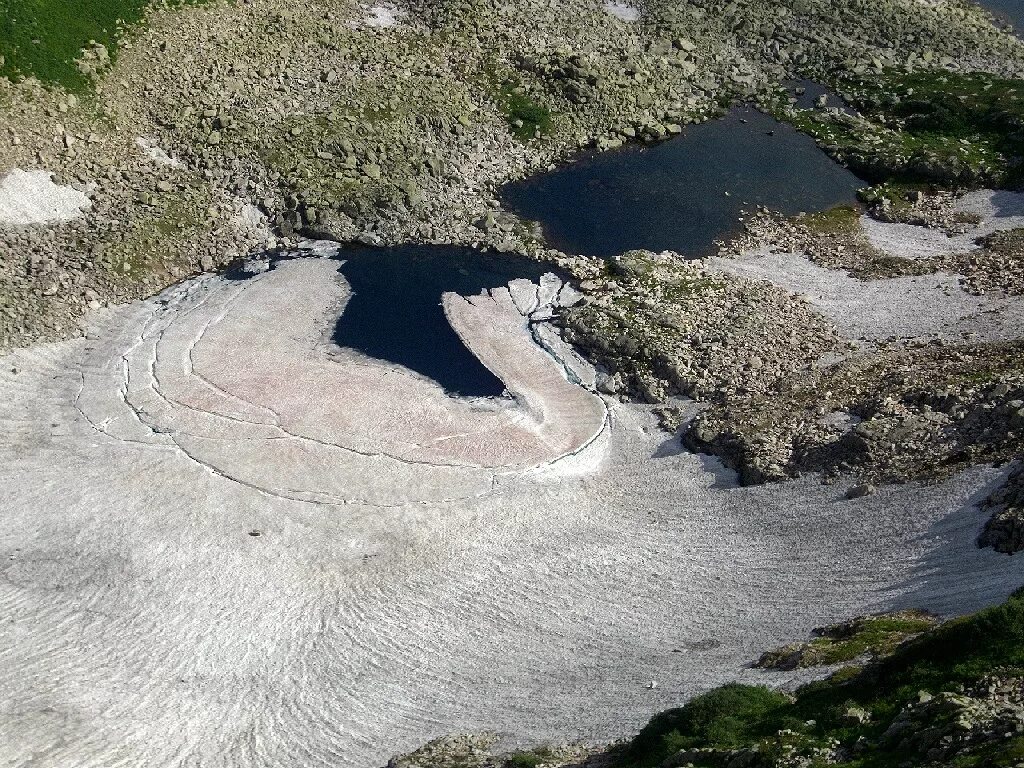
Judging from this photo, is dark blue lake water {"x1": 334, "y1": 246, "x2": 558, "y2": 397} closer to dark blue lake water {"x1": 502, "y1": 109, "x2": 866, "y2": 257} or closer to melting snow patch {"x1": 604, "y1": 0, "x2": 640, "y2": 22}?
dark blue lake water {"x1": 502, "y1": 109, "x2": 866, "y2": 257}

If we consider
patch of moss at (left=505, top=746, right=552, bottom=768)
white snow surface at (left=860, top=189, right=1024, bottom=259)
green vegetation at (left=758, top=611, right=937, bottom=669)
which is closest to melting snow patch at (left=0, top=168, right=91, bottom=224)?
patch of moss at (left=505, top=746, right=552, bottom=768)

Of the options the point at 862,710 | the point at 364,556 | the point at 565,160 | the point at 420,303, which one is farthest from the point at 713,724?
the point at 565,160

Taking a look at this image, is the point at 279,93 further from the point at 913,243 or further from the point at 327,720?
the point at 327,720

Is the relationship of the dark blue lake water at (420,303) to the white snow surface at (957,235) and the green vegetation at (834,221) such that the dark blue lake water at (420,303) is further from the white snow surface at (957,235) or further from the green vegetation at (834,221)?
the white snow surface at (957,235)

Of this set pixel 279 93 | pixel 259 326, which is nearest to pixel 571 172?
pixel 279 93

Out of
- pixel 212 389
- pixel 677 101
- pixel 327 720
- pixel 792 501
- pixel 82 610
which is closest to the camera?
pixel 327 720

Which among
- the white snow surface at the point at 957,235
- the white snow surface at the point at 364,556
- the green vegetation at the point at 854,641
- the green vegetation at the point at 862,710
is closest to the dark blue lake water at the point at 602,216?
the white snow surface at the point at 364,556
